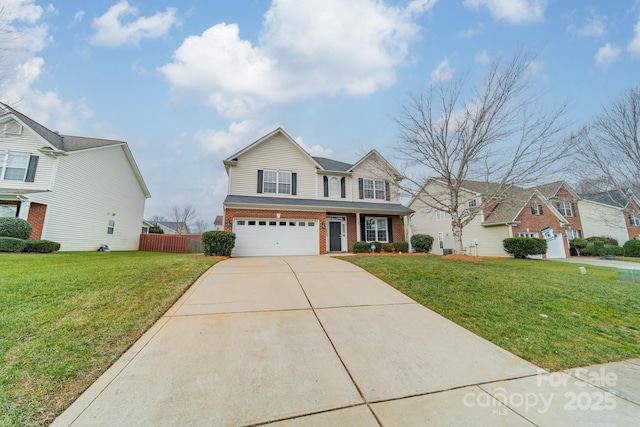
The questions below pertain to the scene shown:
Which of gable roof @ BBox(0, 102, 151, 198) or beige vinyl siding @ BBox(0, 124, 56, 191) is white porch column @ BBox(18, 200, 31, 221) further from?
gable roof @ BBox(0, 102, 151, 198)

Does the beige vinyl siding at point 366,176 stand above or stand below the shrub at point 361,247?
above

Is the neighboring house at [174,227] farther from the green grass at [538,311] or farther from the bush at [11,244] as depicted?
the green grass at [538,311]

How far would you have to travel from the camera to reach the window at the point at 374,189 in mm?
16969

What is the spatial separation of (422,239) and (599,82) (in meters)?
11.3

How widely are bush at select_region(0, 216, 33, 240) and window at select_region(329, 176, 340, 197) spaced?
1514 cm

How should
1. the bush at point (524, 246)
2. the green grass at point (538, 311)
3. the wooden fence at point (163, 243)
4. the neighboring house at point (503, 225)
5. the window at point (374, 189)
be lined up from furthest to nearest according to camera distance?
the wooden fence at point (163, 243) < the neighboring house at point (503, 225) < the bush at point (524, 246) < the window at point (374, 189) < the green grass at point (538, 311)

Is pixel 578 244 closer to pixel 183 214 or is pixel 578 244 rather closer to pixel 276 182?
pixel 276 182

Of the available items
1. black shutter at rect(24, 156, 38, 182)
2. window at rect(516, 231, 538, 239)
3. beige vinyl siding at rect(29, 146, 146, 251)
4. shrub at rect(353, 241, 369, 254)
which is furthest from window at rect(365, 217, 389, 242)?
black shutter at rect(24, 156, 38, 182)

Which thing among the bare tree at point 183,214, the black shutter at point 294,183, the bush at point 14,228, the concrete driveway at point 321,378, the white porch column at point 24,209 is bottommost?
the concrete driveway at point 321,378

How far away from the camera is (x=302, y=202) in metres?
14.6

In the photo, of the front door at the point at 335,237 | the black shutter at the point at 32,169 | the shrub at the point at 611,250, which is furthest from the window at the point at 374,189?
the shrub at the point at 611,250

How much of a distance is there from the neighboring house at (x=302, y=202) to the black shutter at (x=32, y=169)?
9842mm

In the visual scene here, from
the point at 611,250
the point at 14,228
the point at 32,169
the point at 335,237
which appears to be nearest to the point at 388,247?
the point at 335,237

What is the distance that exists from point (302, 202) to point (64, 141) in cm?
1575
